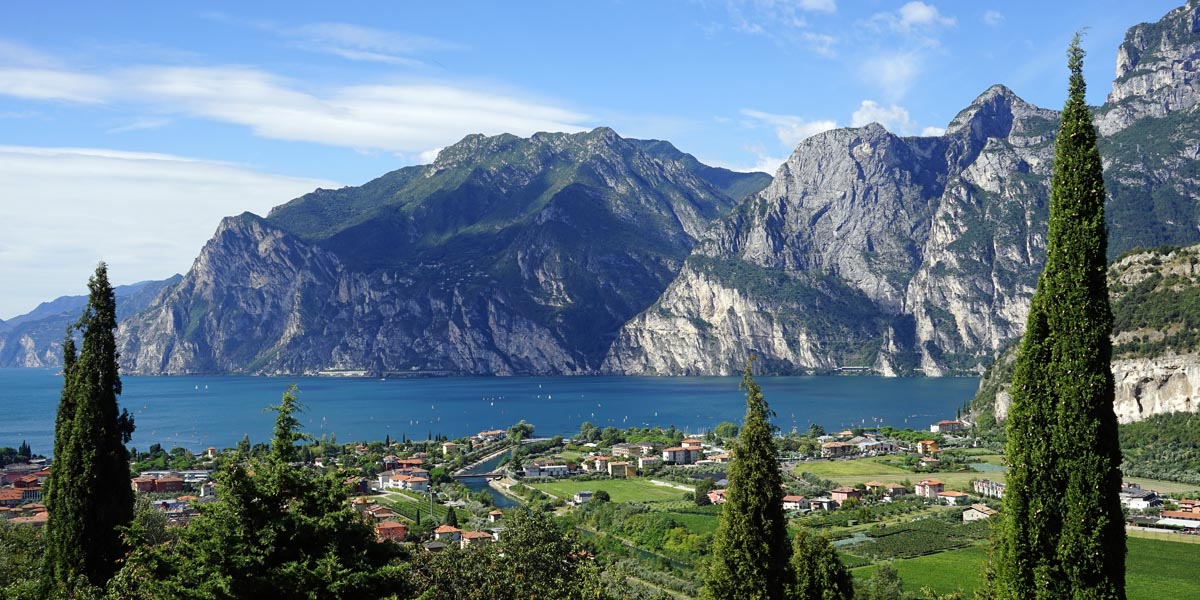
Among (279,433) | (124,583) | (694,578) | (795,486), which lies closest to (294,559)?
(279,433)

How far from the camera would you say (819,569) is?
22047 mm

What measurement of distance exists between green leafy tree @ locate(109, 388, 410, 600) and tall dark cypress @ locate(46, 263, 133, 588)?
686 centimetres

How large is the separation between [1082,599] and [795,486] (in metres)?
61.9

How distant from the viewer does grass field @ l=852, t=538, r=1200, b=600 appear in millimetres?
37875

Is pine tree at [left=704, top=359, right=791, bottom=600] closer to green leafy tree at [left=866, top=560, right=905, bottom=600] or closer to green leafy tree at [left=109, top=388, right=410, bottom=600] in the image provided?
green leafy tree at [left=109, top=388, right=410, bottom=600]

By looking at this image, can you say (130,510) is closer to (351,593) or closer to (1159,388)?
(351,593)

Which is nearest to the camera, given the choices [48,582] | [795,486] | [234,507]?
[234,507]

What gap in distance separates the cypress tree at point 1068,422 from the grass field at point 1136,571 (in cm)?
2857

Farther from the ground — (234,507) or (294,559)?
(234,507)

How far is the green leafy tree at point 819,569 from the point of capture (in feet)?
70.2

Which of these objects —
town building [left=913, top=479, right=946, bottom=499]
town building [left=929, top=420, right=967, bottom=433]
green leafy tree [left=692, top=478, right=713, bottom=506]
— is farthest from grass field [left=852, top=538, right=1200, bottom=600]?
town building [left=929, top=420, right=967, bottom=433]

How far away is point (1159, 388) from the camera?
84.0 metres

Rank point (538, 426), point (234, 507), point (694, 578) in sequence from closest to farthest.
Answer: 1. point (234, 507)
2. point (694, 578)
3. point (538, 426)

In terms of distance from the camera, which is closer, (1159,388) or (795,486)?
(795,486)
